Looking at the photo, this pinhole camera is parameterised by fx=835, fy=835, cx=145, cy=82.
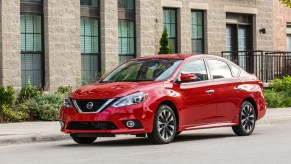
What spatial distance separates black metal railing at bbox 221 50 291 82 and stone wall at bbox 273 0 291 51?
2023 mm

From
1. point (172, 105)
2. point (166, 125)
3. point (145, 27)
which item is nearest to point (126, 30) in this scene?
point (145, 27)

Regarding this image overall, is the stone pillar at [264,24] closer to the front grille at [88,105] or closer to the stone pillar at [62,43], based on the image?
the stone pillar at [62,43]

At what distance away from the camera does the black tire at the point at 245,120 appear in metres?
16.5

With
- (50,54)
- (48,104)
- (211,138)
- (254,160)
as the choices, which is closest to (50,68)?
(50,54)

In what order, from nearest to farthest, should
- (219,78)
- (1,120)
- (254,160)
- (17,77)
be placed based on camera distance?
1. (254,160)
2. (219,78)
3. (1,120)
4. (17,77)

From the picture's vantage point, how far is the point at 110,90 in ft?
47.2

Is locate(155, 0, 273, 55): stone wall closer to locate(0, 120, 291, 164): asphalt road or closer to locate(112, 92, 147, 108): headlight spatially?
locate(0, 120, 291, 164): asphalt road

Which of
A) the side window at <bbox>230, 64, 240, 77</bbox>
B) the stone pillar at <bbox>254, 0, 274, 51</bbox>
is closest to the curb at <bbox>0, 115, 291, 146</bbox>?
the side window at <bbox>230, 64, 240, 77</bbox>

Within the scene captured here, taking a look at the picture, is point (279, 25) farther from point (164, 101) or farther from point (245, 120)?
point (164, 101)

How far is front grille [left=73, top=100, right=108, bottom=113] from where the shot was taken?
1427 cm

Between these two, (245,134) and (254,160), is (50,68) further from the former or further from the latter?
(254,160)

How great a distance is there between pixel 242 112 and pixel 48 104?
19.9 feet

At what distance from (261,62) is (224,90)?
1396 cm

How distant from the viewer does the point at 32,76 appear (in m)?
22.6
